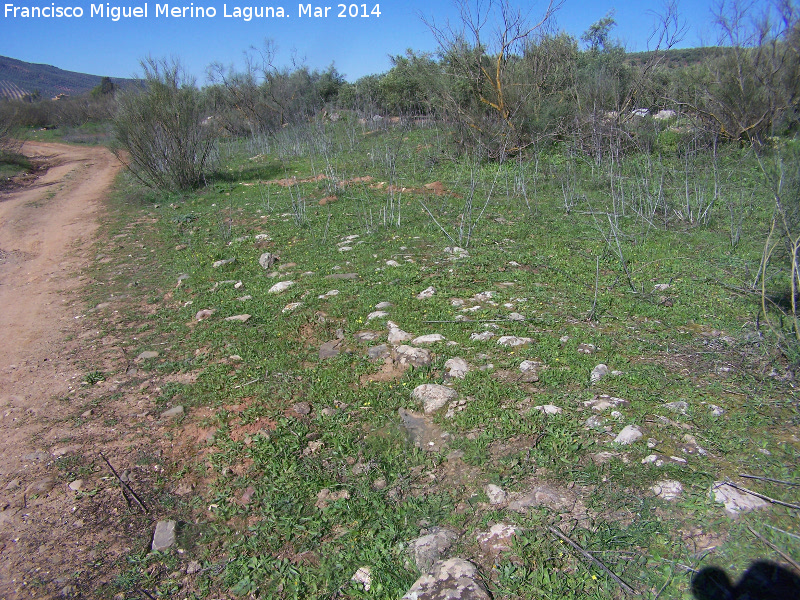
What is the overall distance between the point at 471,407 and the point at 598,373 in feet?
2.43

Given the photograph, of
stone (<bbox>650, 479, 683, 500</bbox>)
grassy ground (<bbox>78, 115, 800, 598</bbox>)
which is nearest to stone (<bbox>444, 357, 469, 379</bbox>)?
grassy ground (<bbox>78, 115, 800, 598</bbox>)

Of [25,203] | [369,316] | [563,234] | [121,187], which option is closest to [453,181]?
[563,234]

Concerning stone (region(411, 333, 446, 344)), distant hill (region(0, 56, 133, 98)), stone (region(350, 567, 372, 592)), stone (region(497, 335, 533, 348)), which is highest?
distant hill (region(0, 56, 133, 98))

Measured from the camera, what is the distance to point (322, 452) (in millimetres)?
2635

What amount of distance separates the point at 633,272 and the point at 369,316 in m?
2.30

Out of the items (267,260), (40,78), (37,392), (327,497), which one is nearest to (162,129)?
(267,260)

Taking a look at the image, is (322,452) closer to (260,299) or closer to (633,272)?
(260,299)

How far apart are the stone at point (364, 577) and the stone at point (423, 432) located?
693mm

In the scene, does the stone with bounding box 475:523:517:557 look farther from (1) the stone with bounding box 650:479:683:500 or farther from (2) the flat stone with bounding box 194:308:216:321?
(2) the flat stone with bounding box 194:308:216:321

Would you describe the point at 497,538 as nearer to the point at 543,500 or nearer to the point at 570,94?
the point at 543,500

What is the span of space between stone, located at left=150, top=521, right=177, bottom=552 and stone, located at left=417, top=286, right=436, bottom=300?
95.8 inches

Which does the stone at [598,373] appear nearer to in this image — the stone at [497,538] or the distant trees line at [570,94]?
the stone at [497,538]

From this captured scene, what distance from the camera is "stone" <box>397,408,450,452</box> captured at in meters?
2.59

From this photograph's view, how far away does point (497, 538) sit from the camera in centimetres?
200
